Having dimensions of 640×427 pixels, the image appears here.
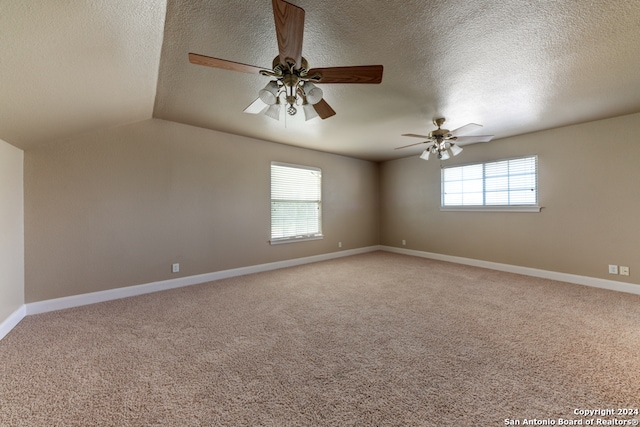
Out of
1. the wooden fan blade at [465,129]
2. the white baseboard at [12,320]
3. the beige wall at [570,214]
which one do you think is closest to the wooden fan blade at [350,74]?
the wooden fan blade at [465,129]

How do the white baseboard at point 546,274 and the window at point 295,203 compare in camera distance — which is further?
the window at point 295,203

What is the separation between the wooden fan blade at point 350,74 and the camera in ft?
5.32

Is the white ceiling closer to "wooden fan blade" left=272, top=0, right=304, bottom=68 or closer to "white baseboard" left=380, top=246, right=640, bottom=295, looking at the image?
"wooden fan blade" left=272, top=0, right=304, bottom=68

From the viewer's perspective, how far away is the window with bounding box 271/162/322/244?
15.4 ft

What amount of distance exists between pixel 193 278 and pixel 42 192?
1.96m

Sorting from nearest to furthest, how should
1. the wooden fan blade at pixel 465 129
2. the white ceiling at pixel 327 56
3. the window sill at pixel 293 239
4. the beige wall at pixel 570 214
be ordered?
1. the white ceiling at pixel 327 56
2. the wooden fan blade at pixel 465 129
3. the beige wall at pixel 570 214
4. the window sill at pixel 293 239

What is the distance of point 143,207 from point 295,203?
8.26 ft

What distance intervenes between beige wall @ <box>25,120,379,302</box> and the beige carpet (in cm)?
49

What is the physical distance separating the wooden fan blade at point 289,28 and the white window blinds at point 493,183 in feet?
14.8

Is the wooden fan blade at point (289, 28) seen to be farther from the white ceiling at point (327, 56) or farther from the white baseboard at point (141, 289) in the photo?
the white baseboard at point (141, 289)

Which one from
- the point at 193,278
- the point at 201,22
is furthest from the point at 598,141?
the point at 193,278

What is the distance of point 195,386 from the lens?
158 centimetres

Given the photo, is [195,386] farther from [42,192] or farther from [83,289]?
[42,192]

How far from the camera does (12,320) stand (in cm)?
239
